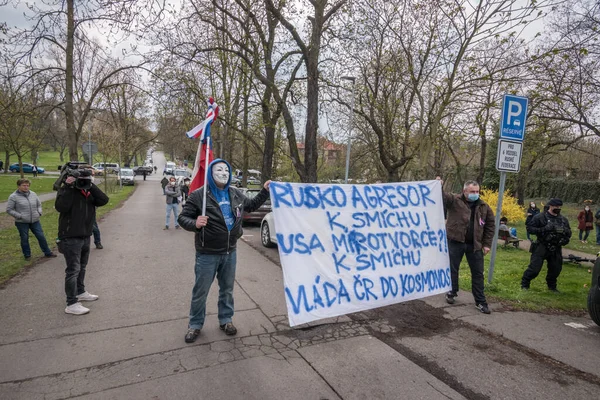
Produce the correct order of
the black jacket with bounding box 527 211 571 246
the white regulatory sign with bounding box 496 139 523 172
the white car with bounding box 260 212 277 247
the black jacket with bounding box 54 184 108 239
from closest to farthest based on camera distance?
the black jacket with bounding box 54 184 108 239 < the black jacket with bounding box 527 211 571 246 < the white regulatory sign with bounding box 496 139 523 172 < the white car with bounding box 260 212 277 247

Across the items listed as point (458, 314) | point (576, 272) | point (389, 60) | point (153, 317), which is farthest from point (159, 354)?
point (389, 60)

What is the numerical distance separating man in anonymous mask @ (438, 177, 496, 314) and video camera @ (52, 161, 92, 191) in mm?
5039

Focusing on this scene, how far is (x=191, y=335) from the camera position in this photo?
3824mm

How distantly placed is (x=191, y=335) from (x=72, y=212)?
228 centimetres

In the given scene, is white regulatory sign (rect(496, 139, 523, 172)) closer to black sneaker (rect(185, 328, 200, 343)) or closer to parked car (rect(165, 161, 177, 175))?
black sneaker (rect(185, 328, 200, 343))

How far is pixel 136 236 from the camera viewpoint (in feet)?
33.9

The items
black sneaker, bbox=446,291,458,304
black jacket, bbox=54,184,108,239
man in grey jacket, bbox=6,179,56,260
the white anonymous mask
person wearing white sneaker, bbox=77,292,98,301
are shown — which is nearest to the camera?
the white anonymous mask

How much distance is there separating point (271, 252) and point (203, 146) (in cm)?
526

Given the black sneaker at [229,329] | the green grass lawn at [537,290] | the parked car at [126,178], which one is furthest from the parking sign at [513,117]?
the parked car at [126,178]

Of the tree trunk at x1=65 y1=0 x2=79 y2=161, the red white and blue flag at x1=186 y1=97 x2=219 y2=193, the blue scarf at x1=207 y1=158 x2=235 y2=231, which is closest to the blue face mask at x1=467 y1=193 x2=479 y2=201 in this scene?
the blue scarf at x1=207 y1=158 x2=235 y2=231

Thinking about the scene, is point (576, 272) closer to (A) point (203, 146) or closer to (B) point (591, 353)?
(B) point (591, 353)

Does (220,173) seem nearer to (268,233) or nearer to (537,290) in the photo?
(268,233)

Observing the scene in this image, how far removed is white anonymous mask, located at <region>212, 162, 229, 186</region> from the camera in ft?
12.4

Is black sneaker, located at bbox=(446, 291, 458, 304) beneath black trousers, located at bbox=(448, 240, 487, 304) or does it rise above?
beneath
